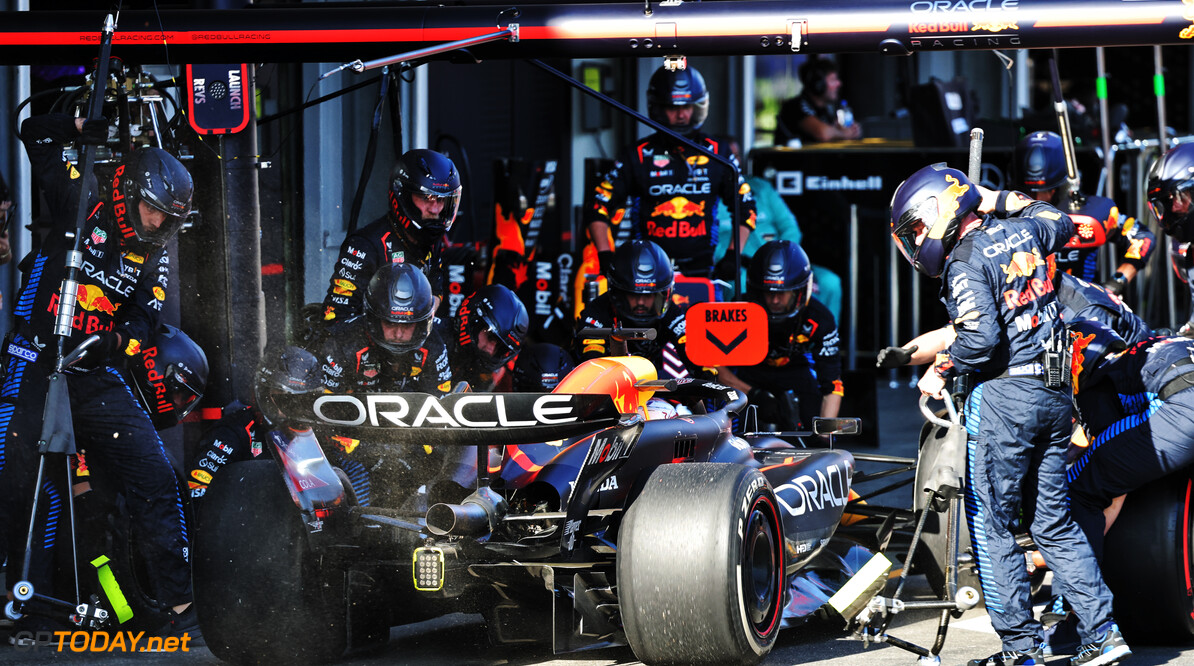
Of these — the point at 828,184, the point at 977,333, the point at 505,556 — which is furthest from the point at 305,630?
the point at 828,184

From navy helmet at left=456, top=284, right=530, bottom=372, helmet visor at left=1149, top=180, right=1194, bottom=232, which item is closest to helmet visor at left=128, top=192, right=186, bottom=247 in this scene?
navy helmet at left=456, top=284, right=530, bottom=372

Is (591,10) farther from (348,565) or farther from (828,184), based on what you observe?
(828,184)

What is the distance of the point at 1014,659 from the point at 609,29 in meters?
2.79

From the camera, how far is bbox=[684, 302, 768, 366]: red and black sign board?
7.66m

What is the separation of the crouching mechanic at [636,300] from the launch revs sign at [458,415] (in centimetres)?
244

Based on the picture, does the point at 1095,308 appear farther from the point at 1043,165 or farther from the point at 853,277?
the point at 853,277

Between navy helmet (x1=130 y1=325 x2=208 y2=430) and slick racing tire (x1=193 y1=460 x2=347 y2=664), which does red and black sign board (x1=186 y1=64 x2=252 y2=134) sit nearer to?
navy helmet (x1=130 y1=325 x2=208 y2=430)

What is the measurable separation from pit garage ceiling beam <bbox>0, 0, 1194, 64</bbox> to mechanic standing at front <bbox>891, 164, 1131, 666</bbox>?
789 mm

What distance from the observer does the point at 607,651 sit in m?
6.09

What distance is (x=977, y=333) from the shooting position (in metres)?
5.68

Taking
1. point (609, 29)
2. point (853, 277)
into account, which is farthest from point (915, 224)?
point (853, 277)

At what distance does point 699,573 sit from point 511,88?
879cm

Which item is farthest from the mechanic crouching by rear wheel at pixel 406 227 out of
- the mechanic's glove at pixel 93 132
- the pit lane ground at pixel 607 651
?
the pit lane ground at pixel 607 651

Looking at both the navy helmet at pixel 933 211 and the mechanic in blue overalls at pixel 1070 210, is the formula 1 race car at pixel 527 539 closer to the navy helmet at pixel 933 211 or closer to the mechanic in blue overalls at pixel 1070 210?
the navy helmet at pixel 933 211
